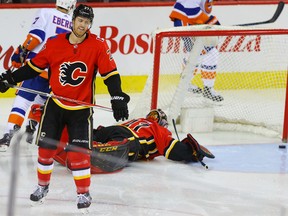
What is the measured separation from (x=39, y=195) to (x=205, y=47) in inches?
90.1

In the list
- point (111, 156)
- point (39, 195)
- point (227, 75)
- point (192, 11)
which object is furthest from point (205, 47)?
point (39, 195)

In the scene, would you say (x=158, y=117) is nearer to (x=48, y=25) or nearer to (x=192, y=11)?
(x=48, y=25)

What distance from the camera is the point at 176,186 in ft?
14.8

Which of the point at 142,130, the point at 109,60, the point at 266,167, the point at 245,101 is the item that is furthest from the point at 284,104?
the point at 109,60

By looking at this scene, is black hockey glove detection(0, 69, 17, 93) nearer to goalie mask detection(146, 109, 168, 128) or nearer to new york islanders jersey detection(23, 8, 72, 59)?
new york islanders jersey detection(23, 8, 72, 59)

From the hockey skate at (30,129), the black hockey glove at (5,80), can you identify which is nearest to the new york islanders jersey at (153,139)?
the hockey skate at (30,129)

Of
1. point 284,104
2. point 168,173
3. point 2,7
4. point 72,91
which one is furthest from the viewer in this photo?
point 2,7

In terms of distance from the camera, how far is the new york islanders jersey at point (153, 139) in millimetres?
4902

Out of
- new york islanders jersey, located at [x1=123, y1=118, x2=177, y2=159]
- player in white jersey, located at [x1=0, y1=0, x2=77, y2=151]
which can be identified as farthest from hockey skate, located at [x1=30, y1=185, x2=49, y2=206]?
player in white jersey, located at [x1=0, y1=0, x2=77, y2=151]

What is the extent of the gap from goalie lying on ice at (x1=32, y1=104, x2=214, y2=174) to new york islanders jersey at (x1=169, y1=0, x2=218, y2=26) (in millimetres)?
1680

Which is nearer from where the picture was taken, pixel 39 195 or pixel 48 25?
pixel 39 195

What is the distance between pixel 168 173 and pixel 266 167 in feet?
2.13

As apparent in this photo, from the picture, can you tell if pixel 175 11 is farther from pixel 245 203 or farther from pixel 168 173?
pixel 245 203

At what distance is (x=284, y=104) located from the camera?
5734mm
